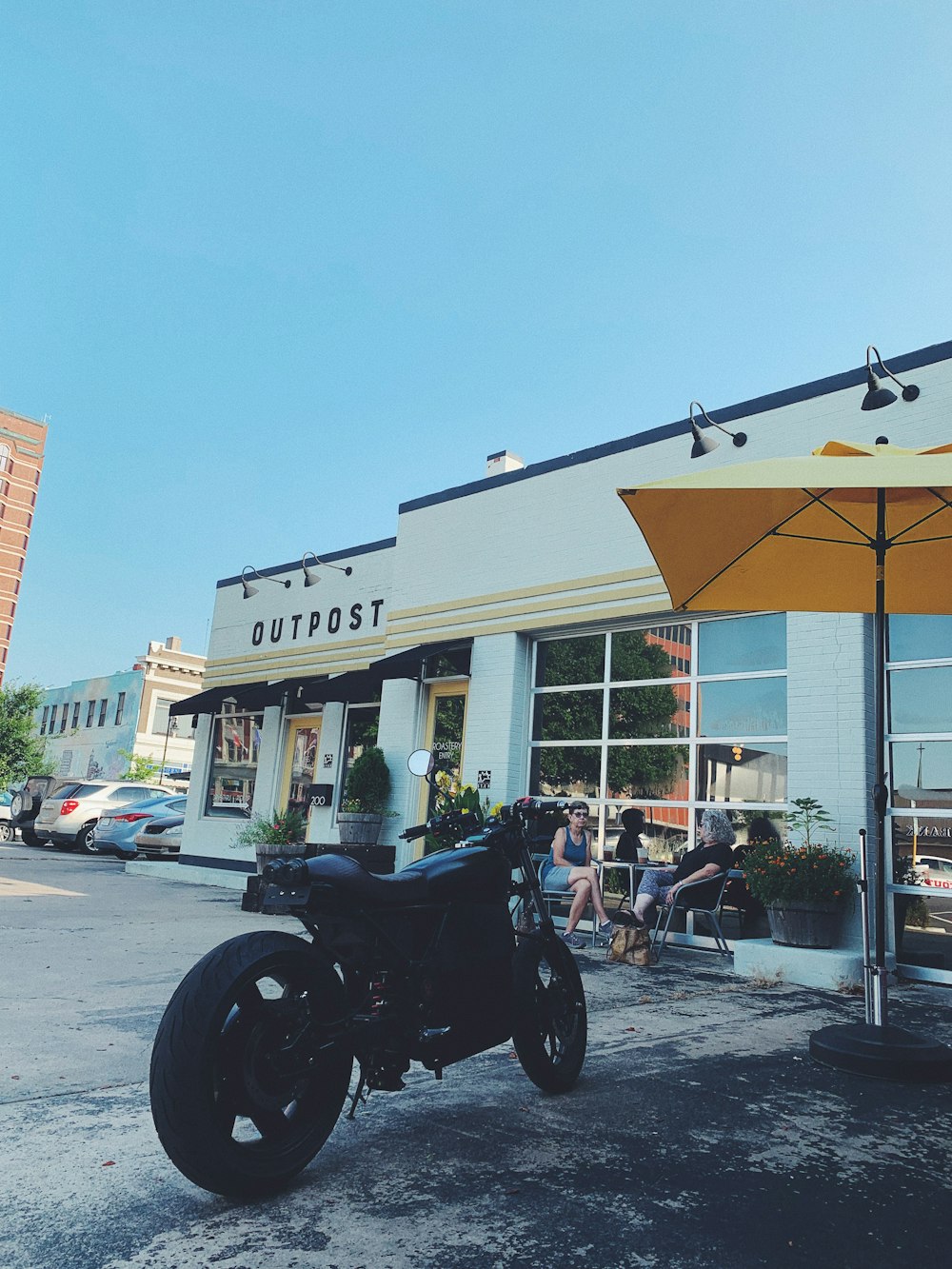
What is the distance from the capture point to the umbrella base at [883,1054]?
4.09 metres

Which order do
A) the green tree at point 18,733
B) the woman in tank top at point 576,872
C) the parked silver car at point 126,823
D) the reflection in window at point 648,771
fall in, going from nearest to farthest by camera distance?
the woman in tank top at point 576,872 < the reflection in window at point 648,771 < the parked silver car at point 126,823 < the green tree at point 18,733

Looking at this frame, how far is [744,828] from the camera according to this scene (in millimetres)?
8070

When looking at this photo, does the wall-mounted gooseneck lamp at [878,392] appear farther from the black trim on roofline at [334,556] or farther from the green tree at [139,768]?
the green tree at [139,768]

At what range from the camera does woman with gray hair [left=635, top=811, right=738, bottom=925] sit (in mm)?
7418

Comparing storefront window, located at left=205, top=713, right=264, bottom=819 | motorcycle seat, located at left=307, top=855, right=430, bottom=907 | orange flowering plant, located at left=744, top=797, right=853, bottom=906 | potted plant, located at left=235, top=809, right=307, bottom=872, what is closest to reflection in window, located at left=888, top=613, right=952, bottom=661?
orange flowering plant, located at left=744, top=797, right=853, bottom=906

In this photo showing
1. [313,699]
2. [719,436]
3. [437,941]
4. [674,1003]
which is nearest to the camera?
[437,941]

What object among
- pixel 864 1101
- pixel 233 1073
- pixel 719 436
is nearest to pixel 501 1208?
pixel 233 1073

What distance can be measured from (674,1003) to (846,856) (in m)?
2.21

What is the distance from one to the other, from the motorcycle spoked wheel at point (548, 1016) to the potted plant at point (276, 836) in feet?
→ 24.9

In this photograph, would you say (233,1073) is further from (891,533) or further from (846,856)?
(846,856)

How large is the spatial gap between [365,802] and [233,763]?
15.2ft

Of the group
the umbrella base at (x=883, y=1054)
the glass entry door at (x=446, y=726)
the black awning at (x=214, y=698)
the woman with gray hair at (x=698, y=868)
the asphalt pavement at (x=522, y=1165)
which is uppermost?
the black awning at (x=214, y=698)

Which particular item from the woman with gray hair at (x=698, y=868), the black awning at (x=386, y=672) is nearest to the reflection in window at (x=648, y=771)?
the woman with gray hair at (x=698, y=868)

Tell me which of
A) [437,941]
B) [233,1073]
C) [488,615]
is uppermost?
[488,615]
